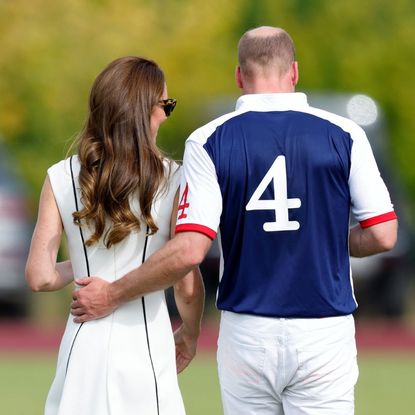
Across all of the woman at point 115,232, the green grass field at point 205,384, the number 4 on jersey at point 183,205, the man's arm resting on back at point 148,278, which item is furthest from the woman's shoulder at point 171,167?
the green grass field at point 205,384

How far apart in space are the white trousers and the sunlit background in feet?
16.7

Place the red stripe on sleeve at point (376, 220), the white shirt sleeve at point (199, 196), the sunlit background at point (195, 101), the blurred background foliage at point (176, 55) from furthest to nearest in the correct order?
the blurred background foliage at point (176, 55)
the sunlit background at point (195, 101)
the red stripe on sleeve at point (376, 220)
the white shirt sleeve at point (199, 196)

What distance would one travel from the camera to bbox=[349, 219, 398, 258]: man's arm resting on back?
16.4ft

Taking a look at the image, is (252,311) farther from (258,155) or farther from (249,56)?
(249,56)

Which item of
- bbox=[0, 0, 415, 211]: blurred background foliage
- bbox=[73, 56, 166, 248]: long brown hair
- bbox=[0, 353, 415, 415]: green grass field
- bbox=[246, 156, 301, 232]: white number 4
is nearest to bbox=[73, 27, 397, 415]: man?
bbox=[246, 156, 301, 232]: white number 4

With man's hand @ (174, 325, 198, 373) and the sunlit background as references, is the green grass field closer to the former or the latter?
the sunlit background

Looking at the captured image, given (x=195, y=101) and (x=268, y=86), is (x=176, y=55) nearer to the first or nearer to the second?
(x=195, y=101)

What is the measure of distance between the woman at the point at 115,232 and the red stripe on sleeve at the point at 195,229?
0.10 metres

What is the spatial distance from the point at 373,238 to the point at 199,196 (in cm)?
72

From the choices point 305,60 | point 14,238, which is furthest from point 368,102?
point 305,60

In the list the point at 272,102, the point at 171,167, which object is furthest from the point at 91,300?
the point at 272,102

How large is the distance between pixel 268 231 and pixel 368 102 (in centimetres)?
1301

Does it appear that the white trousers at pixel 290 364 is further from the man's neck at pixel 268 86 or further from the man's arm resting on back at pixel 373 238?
the man's neck at pixel 268 86

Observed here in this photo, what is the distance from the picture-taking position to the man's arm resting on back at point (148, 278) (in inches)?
190
